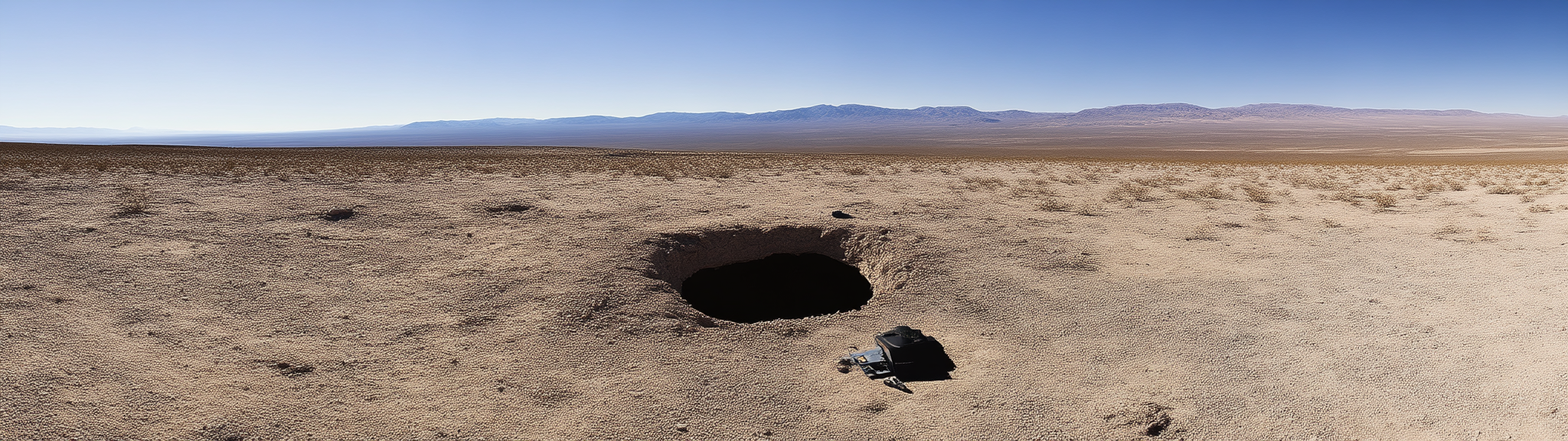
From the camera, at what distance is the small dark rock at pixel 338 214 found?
1080cm

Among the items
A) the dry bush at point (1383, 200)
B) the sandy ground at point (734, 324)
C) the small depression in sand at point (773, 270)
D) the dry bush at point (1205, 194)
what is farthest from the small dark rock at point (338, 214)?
the dry bush at point (1383, 200)

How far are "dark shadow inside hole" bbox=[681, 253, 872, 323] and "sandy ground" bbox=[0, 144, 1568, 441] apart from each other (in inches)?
9.9

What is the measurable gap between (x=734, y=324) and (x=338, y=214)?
28.9 ft

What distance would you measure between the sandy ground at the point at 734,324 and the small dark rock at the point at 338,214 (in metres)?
0.24

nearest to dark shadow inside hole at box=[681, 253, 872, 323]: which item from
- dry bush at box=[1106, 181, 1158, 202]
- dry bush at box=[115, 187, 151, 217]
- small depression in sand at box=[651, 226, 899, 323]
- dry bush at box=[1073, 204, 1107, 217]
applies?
small depression in sand at box=[651, 226, 899, 323]

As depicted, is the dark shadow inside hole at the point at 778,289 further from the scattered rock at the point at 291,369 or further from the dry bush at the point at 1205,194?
the dry bush at the point at 1205,194

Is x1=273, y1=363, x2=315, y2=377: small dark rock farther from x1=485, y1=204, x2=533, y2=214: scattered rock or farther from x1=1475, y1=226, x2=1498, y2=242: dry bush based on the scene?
x1=1475, y1=226, x2=1498, y2=242: dry bush

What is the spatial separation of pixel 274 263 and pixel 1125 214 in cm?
1539

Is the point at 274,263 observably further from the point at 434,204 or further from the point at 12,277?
the point at 434,204

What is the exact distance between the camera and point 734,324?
6.72 metres

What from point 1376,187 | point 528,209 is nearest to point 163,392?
point 528,209

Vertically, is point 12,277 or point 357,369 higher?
point 12,277

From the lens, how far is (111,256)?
797 cm

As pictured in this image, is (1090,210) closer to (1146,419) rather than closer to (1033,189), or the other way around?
(1033,189)
